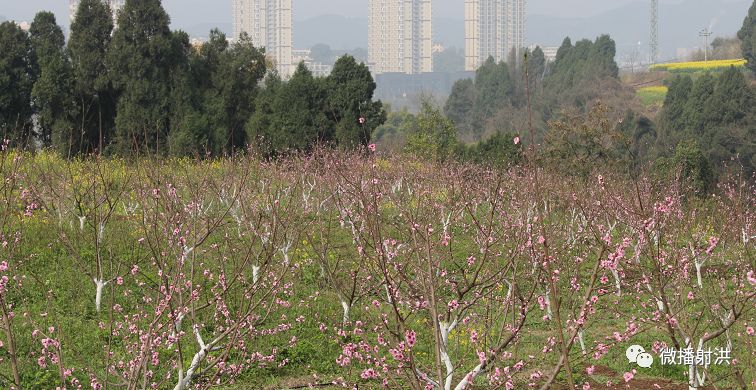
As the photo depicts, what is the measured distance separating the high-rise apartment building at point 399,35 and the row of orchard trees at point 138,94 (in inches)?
6481

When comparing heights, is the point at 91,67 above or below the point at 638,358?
above

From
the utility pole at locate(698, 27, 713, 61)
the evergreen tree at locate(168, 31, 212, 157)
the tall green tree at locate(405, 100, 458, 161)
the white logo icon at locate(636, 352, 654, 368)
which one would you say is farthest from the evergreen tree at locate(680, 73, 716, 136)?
the utility pole at locate(698, 27, 713, 61)

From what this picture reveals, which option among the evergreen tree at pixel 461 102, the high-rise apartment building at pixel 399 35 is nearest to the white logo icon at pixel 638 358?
the evergreen tree at pixel 461 102

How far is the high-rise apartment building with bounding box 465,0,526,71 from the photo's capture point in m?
190

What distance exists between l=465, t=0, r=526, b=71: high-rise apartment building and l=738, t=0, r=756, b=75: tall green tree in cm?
12919

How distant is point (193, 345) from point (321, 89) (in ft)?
58.2

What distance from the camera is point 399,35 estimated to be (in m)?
196

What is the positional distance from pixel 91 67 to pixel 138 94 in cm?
144

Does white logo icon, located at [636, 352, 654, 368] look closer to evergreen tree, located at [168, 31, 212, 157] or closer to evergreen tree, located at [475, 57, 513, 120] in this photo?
evergreen tree, located at [168, 31, 212, 157]

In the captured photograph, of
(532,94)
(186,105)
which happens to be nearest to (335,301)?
(186,105)

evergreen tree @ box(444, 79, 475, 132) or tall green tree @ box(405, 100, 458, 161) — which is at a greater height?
evergreen tree @ box(444, 79, 475, 132)

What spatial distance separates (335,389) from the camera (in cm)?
802

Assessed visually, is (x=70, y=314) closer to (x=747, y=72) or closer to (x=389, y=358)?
(x=389, y=358)

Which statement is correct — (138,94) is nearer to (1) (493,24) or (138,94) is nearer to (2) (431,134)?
(2) (431,134)
